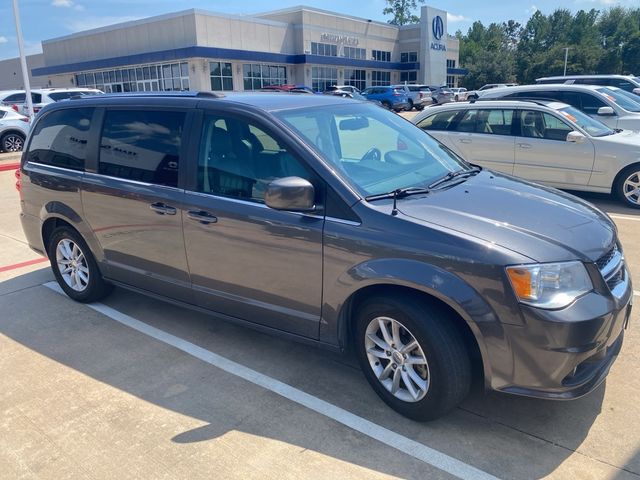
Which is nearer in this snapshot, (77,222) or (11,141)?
(77,222)

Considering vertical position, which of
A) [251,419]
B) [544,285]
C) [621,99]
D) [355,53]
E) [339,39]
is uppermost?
[339,39]

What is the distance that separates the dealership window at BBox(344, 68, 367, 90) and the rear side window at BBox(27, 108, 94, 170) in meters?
50.7

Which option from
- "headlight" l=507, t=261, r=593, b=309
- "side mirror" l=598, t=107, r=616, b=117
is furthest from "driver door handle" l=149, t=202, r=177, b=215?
"side mirror" l=598, t=107, r=616, b=117

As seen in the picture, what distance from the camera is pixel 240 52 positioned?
41.2 metres

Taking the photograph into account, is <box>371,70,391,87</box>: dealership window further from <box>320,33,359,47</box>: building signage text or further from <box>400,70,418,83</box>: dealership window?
<box>320,33,359,47</box>: building signage text

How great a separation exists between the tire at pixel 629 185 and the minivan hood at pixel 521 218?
4962mm

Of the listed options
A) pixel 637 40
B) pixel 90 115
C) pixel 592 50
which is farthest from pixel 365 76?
pixel 90 115

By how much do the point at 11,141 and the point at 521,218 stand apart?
1671 centimetres

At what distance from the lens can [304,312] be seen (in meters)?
3.36

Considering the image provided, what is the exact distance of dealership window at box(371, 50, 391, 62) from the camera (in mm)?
57987

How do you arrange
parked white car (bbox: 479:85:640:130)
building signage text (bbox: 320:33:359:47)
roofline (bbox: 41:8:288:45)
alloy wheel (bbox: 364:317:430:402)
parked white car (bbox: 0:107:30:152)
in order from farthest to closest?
1. building signage text (bbox: 320:33:359:47)
2. roofline (bbox: 41:8:288:45)
3. parked white car (bbox: 0:107:30:152)
4. parked white car (bbox: 479:85:640:130)
5. alloy wheel (bbox: 364:317:430:402)

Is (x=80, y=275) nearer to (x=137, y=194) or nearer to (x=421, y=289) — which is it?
(x=137, y=194)

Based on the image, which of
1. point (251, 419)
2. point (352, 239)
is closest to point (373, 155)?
point (352, 239)

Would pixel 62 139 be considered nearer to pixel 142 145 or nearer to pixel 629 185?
pixel 142 145
